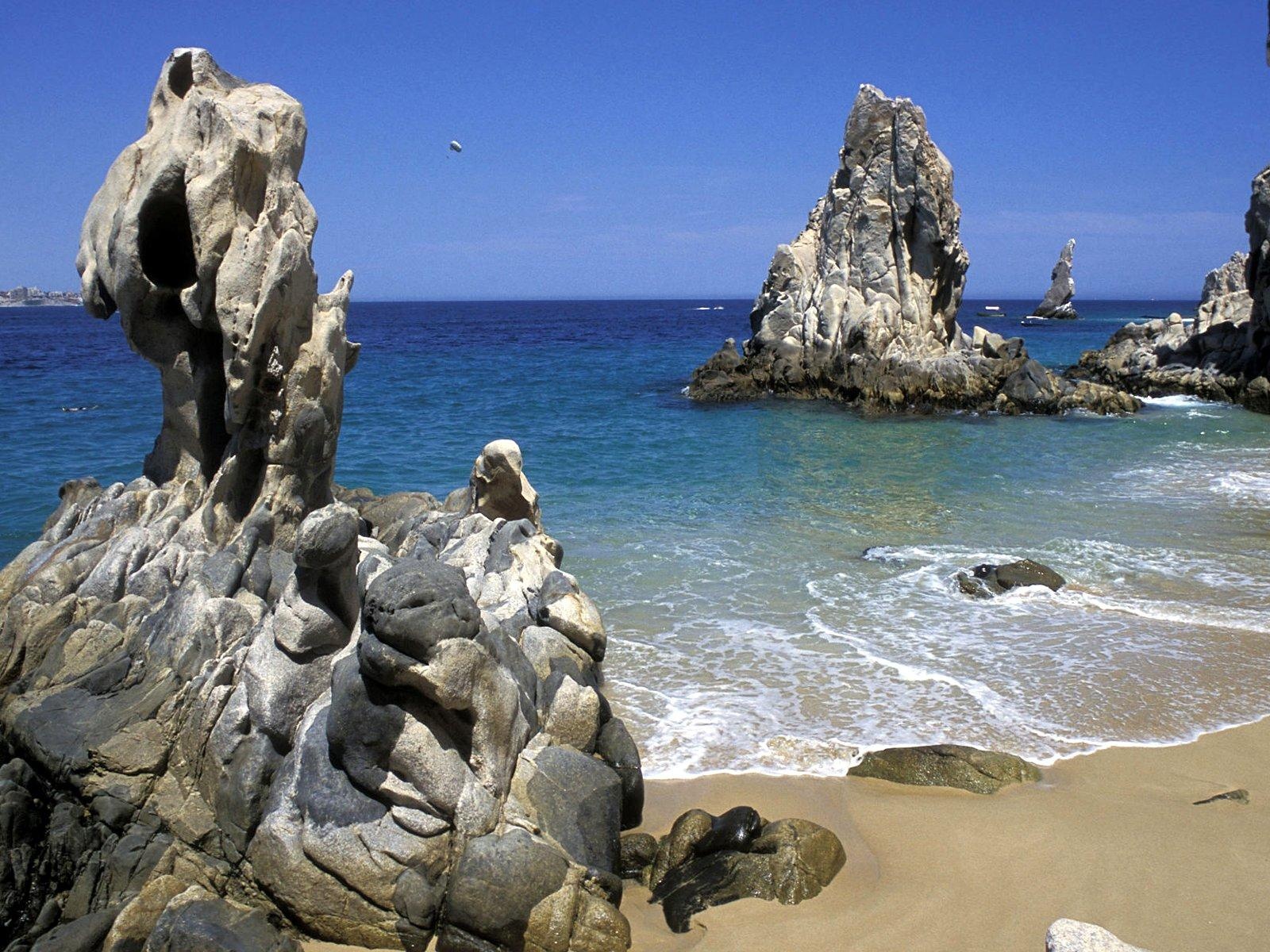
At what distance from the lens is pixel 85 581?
7.72 m

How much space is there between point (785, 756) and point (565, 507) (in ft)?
29.8

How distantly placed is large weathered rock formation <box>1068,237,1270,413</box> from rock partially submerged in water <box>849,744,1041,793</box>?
26.5m

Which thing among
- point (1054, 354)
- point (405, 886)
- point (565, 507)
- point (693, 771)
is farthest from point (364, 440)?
point (1054, 354)

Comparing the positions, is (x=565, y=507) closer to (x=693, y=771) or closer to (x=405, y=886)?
(x=693, y=771)

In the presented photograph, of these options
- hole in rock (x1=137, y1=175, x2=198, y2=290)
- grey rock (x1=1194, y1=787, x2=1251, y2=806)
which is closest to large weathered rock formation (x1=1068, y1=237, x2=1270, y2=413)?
grey rock (x1=1194, y1=787, x2=1251, y2=806)

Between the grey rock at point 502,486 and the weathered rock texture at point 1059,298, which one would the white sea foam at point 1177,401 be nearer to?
the grey rock at point 502,486

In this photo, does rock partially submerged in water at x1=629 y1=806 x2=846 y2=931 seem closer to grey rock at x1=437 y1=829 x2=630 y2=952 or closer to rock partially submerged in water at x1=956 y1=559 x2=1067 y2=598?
grey rock at x1=437 y1=829 x2=630 y2=952

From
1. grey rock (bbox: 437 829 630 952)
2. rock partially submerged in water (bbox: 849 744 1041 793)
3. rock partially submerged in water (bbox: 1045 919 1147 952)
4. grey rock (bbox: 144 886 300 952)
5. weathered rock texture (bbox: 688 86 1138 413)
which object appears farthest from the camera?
weathered rock texture (bbox: 688 86 1138 413)

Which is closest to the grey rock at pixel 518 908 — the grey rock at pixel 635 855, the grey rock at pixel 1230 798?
the grey rock at pixel 635 855

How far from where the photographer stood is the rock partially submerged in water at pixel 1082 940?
120 inches

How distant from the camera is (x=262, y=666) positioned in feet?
20.4

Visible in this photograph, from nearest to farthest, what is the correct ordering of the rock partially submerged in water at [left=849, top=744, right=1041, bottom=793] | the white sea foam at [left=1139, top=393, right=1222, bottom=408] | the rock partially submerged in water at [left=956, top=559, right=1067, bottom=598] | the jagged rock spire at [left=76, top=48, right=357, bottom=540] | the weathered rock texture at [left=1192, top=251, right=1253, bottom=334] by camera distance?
the rock partially submerged in water at [left=849, top=744, right=1041, bottom=793]
the jagged rock spire at [left=76, top=48, right=357, bottom=540]
the rock partially submerged in water at [left=956, top=559, right=1067, bottom=598]
the white sea foam at [left=1139, top=393, right=1222, bottom=408]
the weathered rock texture at [left=1192, top=251, right=1253, bottom=334]

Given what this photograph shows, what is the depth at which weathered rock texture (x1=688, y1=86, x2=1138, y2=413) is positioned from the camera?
2914 centimetres

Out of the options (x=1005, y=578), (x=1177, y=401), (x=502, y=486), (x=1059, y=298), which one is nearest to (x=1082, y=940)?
(x=502, y=486)
